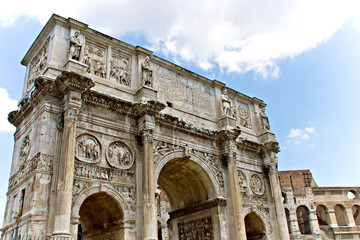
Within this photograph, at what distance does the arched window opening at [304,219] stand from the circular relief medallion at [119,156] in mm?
27456

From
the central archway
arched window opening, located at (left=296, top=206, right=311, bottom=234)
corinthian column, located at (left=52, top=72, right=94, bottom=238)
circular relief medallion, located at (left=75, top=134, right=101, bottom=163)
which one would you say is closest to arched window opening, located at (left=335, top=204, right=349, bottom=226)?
arched window opening, located at (left=296, top=206, right=311, bottom=234)

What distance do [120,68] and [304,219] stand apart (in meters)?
29.4

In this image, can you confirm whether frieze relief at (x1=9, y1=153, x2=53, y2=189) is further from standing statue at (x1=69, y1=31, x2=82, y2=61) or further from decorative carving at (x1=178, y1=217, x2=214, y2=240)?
decorative carving at (x1=178, y1=217, x2=214, y2=240)

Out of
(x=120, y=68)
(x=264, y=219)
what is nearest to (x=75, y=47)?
(x=120, y=68)

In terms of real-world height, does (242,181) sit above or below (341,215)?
below

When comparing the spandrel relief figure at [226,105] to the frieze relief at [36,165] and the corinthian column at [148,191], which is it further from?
the frieze relief at [36,165]

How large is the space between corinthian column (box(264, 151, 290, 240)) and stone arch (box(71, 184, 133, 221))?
7.46 m

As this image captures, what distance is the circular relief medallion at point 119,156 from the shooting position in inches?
440

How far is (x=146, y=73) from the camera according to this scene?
13.0 metres

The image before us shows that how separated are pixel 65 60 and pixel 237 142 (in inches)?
311

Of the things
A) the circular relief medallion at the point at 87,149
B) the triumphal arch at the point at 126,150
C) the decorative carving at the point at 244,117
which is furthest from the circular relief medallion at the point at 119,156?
the decorative carving at the point at 244,117

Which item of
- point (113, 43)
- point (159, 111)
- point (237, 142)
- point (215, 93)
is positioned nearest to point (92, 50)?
point (113, 43)

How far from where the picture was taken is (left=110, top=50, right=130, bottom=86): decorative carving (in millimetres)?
12666

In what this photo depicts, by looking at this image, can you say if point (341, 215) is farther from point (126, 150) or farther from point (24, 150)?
point (24, 150)
